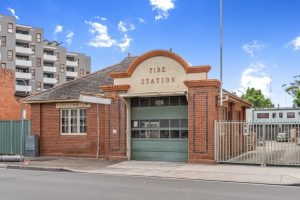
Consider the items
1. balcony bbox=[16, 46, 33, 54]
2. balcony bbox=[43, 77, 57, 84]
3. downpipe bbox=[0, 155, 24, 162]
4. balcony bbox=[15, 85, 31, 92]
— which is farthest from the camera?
balcony bbox=[43, 77, 57, 84]

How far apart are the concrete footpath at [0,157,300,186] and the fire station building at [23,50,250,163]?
105 cm

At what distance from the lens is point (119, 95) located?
20094 millimetres

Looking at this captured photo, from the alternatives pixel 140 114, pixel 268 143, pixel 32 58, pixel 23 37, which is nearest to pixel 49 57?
pixel 32 58

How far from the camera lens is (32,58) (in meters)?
77.8

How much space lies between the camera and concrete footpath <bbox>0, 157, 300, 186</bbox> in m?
14.2

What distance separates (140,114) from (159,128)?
1230 millimetres

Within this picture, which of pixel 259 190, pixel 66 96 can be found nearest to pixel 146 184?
pixel 259 190

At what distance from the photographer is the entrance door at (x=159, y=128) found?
63.5ft

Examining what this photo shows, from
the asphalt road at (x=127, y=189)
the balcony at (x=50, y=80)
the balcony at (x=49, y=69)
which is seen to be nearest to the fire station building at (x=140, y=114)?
the asphalt road at (x=127, y=189)

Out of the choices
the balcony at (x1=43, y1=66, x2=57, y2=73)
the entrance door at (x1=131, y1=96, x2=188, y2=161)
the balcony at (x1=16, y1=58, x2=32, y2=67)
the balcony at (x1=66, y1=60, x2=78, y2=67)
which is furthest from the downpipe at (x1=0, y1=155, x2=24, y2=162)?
the balcony at (x1=66, y1=60, x2=78, y2=67)

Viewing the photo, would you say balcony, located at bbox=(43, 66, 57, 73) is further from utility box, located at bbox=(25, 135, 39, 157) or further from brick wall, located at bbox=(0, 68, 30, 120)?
utility box, located at bbox=(25, 135, 39, 157)

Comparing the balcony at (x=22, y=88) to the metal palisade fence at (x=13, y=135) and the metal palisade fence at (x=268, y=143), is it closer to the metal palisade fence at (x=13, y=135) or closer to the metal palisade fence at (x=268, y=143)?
the metal palisade fence at (x=13, y=135)

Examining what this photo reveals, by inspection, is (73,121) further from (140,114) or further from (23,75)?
(23,75)

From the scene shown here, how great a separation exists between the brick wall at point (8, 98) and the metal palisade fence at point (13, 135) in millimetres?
4724
